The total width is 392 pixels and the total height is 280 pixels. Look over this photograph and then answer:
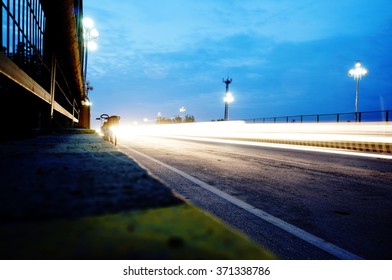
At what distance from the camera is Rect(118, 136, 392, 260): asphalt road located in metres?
3.21

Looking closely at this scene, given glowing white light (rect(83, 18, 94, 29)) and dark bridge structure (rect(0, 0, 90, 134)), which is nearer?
dark bridge structure (rect(0, 0, 90, 134))

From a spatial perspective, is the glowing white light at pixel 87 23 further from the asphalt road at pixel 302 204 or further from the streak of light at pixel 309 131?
the asphalt road at pixel 302 204

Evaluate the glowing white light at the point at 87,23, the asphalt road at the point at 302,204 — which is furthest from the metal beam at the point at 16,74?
the glowing white light at the point at 87,23

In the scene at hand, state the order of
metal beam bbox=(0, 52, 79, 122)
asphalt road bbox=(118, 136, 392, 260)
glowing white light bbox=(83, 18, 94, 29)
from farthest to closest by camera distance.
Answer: glowing white light bbox=(83, 18, 94, 29)
metal beam bbox=(0, 52, 79, 122)
asphalt road bbox=(118, 136, 392, 260)

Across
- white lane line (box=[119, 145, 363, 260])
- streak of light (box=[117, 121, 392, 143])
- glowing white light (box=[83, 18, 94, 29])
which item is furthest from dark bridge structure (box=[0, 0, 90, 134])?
streak of light (box=[117, 121, 392, 143])

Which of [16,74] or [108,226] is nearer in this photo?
[108,226]

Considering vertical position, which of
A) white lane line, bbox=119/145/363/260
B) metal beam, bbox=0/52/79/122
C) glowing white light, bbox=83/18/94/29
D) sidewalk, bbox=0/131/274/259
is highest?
glowing white light, bbox=83/18/94/29

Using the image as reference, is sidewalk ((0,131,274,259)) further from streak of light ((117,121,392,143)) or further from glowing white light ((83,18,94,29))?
glowing white light ((83,18,94,29))

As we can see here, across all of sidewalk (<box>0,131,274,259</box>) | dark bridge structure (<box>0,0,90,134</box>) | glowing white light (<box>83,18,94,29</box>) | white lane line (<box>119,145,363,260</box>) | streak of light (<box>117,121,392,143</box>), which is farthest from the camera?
glowing white light (<box>83,18,94,29</box>)

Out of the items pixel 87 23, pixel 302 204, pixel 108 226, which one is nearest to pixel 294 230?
pixel 302 204

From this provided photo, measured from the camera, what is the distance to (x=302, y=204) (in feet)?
15.9

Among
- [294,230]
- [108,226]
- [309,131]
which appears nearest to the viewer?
[108,226]

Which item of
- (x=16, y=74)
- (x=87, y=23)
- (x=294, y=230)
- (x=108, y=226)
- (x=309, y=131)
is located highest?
(x=87, y=23)

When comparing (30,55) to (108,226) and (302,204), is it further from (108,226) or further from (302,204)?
(108,226)
